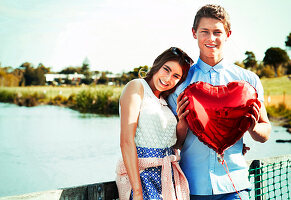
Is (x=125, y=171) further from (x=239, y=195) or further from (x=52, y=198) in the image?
(x=239, y=195)

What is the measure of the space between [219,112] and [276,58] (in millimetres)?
30323

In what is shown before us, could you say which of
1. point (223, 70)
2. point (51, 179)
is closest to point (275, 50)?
point (51, 179)

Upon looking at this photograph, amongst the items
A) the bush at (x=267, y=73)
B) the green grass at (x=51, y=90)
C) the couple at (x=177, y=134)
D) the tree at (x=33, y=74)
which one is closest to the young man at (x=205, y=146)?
the couple at (x=177, y=134)

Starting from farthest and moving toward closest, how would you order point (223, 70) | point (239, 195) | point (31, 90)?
point (31, 90), point (223, 70), point (239, 195)

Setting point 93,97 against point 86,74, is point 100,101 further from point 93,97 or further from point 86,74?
point 86,74

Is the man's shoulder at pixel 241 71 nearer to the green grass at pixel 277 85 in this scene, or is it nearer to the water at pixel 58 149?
the water at pixel 58 149

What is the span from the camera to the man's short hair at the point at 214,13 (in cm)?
157

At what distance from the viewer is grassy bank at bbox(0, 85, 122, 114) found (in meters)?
23.8

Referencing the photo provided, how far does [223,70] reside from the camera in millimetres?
1652

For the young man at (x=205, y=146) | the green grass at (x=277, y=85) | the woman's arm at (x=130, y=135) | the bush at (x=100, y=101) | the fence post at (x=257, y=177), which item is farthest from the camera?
the green grass at (x=277, y=85)

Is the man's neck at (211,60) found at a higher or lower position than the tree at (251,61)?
lower

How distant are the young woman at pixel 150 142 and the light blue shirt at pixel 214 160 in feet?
0.22

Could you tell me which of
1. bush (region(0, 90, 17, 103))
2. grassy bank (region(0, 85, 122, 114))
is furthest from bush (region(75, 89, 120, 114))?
bush (region(0, 90, 17, 103))

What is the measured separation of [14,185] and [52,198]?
16.2 meters
